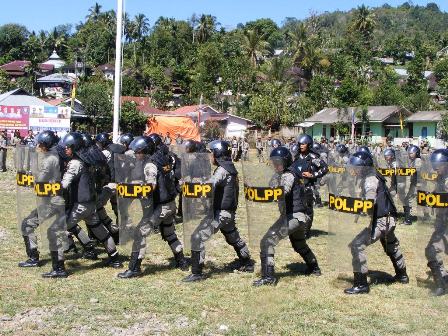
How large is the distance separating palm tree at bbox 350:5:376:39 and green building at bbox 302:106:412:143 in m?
34.7

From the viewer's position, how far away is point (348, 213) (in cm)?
794

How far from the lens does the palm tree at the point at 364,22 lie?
92.8m

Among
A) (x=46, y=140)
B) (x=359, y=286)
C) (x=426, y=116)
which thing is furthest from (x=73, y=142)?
(x=426, y=116)

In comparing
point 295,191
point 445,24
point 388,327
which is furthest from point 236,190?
point 445,24

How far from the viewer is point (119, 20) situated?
20.0 meters

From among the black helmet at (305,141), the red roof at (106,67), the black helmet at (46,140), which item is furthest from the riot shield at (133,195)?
the red roof at (106,67)

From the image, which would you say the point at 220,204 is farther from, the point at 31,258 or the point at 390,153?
the point at 390,153

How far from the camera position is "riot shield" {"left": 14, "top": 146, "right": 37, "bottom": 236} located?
937cm

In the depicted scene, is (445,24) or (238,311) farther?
(445,24)

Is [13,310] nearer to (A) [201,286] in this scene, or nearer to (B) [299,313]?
(A) [201,286]

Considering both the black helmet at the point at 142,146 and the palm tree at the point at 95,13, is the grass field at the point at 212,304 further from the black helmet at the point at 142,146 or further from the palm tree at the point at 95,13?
the palm tree at the point at 95,13

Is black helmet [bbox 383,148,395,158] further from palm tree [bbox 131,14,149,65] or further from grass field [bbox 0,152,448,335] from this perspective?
palm tree [bbox 131,14,149,65]

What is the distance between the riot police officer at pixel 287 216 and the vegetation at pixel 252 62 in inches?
1969

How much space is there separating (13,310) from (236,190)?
135 inches
